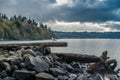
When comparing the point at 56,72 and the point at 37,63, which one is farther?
the point at 56,72

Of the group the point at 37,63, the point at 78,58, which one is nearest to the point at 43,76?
the point at 37,63

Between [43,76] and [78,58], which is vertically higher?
[78,58]

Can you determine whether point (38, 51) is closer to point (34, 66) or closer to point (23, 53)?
point (23, 53)

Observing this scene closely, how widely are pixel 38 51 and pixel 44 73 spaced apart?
7.32m

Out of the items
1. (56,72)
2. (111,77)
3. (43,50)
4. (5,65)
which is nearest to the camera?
(5,65)

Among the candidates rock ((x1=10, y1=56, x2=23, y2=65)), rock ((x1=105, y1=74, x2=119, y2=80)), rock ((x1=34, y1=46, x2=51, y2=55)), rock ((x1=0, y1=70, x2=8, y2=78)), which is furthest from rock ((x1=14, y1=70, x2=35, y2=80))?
rock ((x1=34, y1=46, x2=51, y2=55))

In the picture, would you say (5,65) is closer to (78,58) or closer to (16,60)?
(16,60)

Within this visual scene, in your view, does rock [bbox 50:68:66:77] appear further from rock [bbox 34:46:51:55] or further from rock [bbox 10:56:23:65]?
rock [bbox 34:46:51:55]

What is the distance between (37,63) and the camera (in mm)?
23422

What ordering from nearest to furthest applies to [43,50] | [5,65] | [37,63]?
1. [5,65]
2. [37,63]
3. [43,50]

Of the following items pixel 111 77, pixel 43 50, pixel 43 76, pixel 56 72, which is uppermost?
pixel 43 50

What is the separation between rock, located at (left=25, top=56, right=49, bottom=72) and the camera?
75.2 feet

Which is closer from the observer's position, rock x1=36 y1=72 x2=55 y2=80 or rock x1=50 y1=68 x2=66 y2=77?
rock x1=36 y1=72 x2=55 y2=80

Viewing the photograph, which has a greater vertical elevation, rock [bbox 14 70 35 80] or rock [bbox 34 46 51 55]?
rock [bbox 34 46 51 55]
